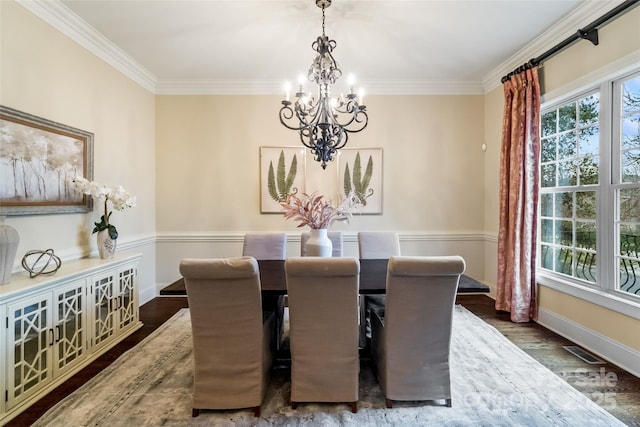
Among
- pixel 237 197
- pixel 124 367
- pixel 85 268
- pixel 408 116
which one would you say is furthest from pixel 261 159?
pixel 124 367

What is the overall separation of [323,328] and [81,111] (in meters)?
3.03

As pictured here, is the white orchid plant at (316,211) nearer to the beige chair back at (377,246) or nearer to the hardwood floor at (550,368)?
the beige chair back at (377,246)

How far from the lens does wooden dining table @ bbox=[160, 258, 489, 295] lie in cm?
191

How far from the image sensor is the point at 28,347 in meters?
1.93

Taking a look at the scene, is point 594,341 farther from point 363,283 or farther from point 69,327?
point 69,327

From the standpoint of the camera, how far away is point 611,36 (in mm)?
2395

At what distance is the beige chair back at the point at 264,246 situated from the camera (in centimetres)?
307

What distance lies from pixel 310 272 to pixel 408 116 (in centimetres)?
331

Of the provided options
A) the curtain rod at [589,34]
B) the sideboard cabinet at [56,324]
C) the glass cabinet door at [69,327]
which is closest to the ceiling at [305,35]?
the curtain rod at [589,34]

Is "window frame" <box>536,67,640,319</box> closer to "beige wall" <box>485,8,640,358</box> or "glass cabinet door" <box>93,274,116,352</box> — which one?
"beige wall" <box>485,8,640,358</box>

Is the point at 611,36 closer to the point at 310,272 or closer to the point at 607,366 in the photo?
the point at 607,366

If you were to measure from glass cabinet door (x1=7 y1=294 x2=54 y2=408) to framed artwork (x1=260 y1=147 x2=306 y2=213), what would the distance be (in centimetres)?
256

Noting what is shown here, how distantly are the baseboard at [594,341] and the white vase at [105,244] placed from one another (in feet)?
14.2

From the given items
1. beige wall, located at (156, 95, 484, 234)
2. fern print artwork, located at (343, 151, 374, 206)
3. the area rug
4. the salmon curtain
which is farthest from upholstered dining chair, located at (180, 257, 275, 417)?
the salmon curtain
